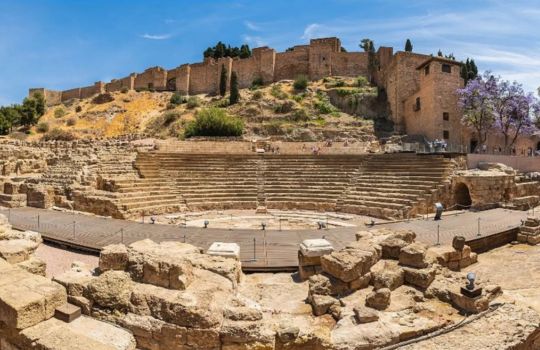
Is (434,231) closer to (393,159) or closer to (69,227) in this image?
(393,159)

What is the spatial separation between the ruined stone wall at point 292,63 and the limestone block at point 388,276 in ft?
148

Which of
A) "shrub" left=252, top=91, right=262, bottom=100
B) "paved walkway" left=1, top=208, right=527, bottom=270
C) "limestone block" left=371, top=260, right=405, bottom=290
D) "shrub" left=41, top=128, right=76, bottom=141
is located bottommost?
"paved walkway" left=1, top=208, right=527, bottom=270

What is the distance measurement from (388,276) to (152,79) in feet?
188

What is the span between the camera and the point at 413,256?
23.8 ft

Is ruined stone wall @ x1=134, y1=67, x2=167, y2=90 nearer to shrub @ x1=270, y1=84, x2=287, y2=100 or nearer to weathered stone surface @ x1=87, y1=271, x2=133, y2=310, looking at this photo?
shrub @ x1=270, y1=84, x2=287, y2=100

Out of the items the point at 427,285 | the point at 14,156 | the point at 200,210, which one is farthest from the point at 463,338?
the point at 14,156

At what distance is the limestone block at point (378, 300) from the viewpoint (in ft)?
19.7

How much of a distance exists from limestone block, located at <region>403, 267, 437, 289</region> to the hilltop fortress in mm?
26188

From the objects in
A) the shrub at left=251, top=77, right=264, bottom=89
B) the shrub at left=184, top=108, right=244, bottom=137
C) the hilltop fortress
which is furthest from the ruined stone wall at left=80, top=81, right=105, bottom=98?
the shrub at left=184, top=108, right=244, bottom=137

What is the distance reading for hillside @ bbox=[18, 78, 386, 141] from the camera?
3775 centimetres

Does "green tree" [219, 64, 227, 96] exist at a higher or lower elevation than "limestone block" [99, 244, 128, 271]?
higher

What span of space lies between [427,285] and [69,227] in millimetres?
10602

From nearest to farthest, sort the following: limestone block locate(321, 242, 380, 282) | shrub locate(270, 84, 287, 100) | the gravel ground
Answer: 1. limestone block locate(321, 242, 380, 282)
2. the gravel ground
3. shrub locate(270, 84, 287, 100)

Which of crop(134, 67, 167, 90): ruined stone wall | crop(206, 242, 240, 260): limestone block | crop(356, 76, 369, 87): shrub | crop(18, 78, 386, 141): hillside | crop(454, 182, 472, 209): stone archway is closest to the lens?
crop(206, 242, 240, 260): limestone block
